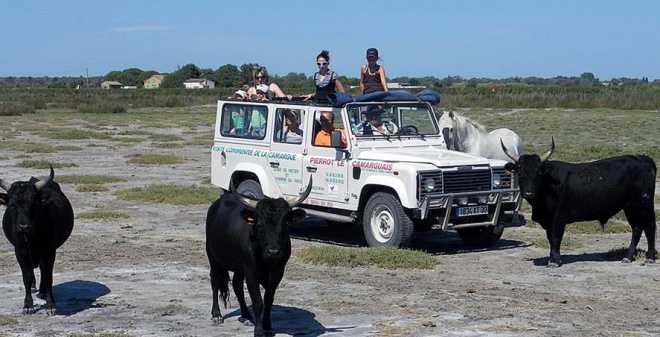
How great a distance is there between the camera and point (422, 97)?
14.9 metres

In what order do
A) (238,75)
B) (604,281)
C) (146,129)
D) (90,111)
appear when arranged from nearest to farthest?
(604,281) < (146,129) < (90,111) < (238,75)

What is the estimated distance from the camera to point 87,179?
22.2 meters

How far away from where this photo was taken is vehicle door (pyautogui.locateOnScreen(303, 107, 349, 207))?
13.9 meters

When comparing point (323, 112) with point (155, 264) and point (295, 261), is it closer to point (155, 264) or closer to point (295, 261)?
point (295, 261)

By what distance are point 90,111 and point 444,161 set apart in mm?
53401

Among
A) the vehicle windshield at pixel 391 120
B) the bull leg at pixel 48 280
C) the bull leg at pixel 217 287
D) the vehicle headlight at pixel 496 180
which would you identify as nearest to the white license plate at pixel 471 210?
the vehicle headlight at pixel 496 180

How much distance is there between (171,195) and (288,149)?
509 centimetres

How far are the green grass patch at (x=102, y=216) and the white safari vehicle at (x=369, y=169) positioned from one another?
2.00 meters

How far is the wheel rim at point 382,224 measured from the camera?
13.2m

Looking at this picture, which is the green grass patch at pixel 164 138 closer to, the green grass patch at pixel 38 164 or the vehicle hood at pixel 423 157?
the green grass patch at pixel 38 164

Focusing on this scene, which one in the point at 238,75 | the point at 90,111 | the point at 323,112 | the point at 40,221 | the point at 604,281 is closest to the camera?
the point at 40,221

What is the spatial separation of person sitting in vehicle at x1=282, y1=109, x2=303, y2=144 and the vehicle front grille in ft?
8.32

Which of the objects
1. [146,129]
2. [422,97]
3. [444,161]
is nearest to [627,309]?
[444,161]

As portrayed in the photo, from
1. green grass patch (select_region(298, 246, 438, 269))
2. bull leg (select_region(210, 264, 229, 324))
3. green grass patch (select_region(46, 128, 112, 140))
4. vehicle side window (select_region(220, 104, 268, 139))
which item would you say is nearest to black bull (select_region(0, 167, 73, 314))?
bull leg (select_region(210, 264, 229, 324))
